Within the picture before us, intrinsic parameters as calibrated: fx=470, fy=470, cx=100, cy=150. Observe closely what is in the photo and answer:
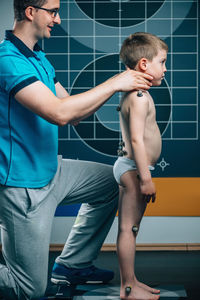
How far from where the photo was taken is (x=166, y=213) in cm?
291

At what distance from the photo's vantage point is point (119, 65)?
2855mm

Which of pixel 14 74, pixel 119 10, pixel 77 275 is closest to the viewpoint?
pixel 14 74

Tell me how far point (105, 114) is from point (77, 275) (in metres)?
1.04

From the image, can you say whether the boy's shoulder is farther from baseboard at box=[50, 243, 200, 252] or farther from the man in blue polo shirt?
baseboard at box=[50, 243, 200, 252]

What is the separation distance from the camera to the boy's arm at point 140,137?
1923 mm

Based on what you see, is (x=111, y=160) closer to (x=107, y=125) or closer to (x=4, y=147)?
(x=107, y=125)

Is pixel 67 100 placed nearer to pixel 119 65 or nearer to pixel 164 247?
pixel 119 65

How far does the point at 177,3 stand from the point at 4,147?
153 centimetres

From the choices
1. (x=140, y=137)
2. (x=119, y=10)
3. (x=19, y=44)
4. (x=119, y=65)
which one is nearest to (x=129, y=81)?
(x=140, y=137)

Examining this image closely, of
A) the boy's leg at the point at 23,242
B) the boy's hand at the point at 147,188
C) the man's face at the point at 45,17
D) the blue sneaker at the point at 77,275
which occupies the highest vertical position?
the man's face at the point at 45,17

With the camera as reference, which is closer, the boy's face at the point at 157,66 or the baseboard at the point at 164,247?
the boy's face at the point at 157,66

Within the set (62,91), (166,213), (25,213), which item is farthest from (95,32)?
(25,213)

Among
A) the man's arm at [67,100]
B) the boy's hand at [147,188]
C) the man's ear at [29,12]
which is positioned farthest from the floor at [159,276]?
the man's ear at [29,12]

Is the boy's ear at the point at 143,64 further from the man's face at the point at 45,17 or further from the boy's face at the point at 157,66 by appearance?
the man's face at the point at 45,17
